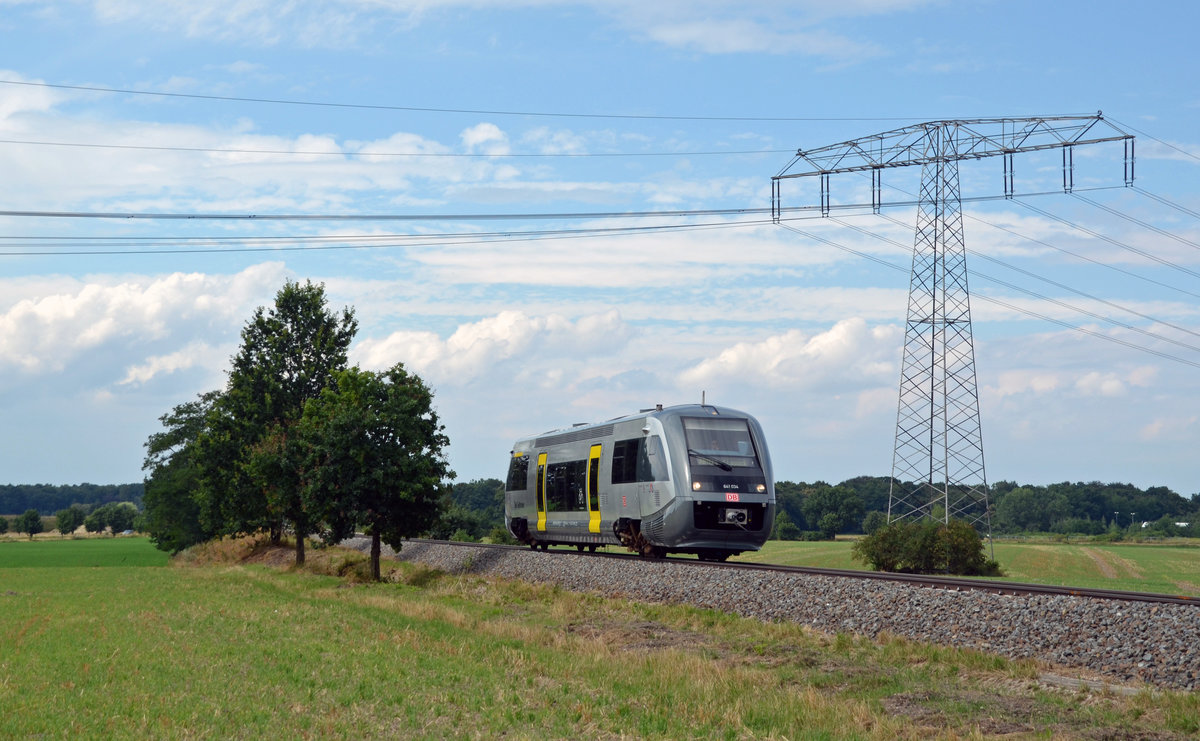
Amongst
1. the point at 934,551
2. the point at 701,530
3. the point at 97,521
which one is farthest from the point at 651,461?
the point at 97,521

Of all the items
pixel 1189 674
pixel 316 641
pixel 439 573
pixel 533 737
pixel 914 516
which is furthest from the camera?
pixel 914 516

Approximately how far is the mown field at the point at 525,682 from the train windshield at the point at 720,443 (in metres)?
4.78

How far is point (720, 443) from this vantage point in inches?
1121

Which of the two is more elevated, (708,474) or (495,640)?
(708,474)

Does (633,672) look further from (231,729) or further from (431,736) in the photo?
(231,729)

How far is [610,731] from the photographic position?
12.0 metres

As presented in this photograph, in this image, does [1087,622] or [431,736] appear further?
[1087,622]

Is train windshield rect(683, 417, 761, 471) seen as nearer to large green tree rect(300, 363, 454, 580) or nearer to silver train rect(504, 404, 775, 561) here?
silver train rect(504, 404, 775, 561)

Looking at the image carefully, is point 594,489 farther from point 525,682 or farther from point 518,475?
point 525,682

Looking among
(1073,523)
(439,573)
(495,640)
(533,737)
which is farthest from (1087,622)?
(1073,523)

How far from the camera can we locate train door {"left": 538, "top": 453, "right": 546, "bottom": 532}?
124 feet

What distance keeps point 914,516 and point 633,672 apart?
1185 inches

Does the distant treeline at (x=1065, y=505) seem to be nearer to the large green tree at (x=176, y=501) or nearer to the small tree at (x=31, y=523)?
the large green tree at (x=176, y=501)

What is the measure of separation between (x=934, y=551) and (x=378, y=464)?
20302mm
